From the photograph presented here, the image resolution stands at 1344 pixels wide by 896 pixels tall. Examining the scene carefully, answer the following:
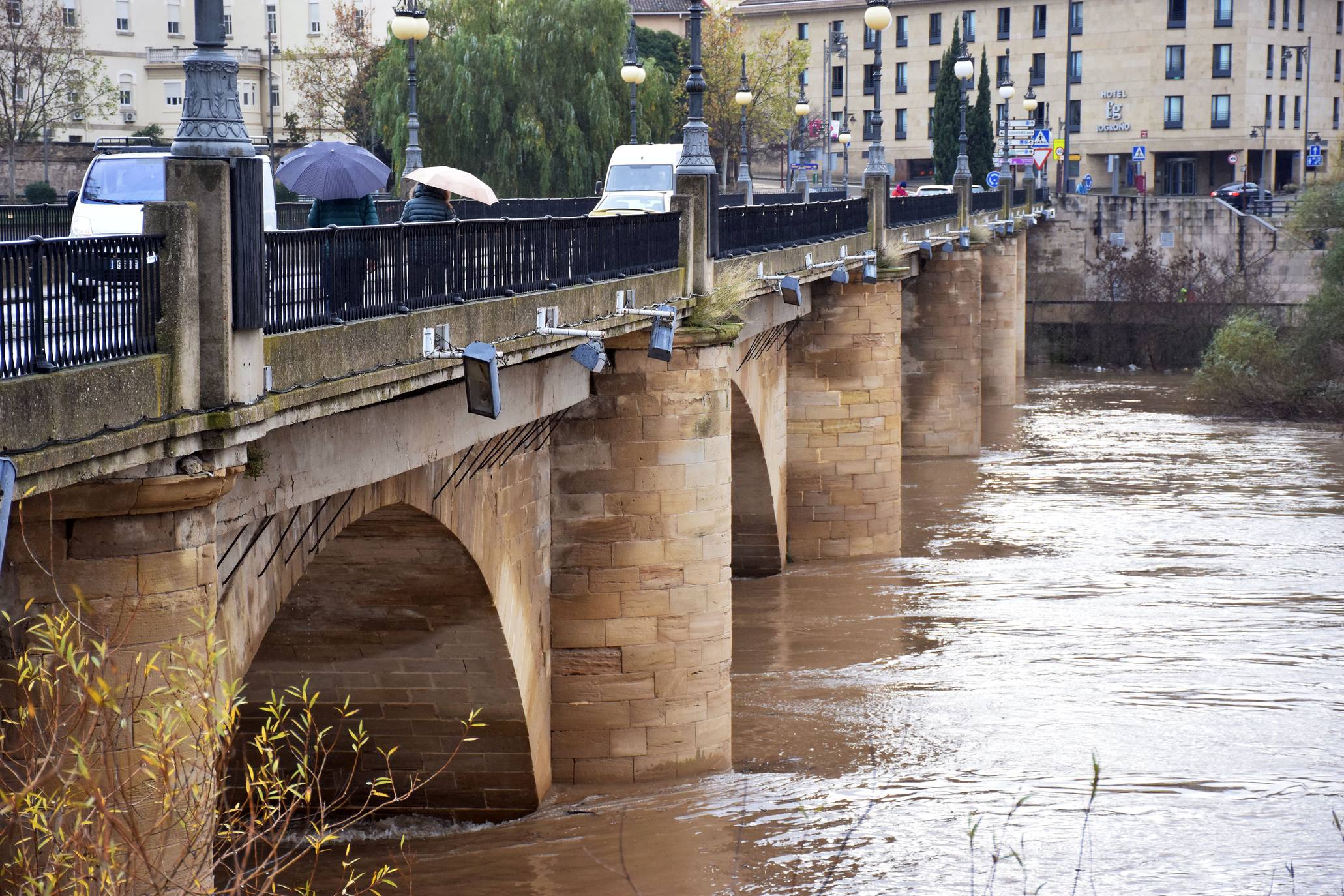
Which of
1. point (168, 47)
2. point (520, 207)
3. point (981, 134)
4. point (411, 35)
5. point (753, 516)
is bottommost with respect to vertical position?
point (753, 516)

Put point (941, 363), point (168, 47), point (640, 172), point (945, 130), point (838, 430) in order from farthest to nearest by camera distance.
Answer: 1. point (945, 130)
2. point (168, 47)
3. point (941, 363)
4. point (640, 172)
5. point (838, 430)

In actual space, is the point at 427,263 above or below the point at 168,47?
below

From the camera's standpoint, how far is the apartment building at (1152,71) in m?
83.2

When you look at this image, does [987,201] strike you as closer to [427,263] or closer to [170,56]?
[170,56]

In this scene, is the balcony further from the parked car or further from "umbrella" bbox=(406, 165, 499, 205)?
"umbrella" bbox=(406, 165, 499, 205)

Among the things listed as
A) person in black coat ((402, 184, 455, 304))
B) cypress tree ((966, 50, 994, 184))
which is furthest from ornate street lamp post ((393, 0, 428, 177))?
cypress tree ((966, 50, 994, 184))

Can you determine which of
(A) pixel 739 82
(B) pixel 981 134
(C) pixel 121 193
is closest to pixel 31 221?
(C) pixel 121 193

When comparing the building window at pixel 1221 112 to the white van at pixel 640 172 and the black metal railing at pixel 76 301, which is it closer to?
the white van at pixel 640 172

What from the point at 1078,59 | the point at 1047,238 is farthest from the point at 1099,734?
the point at 1078,59

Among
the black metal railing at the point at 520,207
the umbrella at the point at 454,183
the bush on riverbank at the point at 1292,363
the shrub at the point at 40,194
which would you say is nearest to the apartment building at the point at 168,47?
the shrub at the point at 40,194

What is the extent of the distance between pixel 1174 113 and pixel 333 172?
76022mm

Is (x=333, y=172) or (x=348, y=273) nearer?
(x=348, y=273)

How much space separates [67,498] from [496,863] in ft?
25.0

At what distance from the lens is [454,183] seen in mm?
14391
